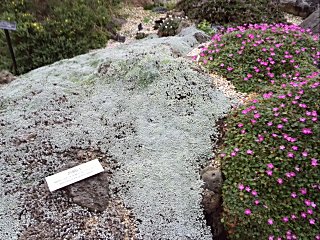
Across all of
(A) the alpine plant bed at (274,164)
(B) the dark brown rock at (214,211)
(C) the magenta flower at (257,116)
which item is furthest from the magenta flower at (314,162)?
(B) the dark brown rock at (214,211)

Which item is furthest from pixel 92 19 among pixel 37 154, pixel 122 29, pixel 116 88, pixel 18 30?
pixel 37 154

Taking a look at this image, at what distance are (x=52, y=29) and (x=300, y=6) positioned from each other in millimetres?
7066

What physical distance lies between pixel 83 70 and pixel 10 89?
3.67 ft

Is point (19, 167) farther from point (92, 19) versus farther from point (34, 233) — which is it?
point (92, 19)

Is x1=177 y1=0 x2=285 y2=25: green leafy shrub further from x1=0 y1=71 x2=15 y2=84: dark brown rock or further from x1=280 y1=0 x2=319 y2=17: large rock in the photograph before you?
x1=0 y1=71 x2=15 y2=84: dark brown rock

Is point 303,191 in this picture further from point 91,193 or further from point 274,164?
point 91,193

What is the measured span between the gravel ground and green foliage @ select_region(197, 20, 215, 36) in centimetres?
205

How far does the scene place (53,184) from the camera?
3.21 meters

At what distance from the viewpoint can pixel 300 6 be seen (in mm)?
9562

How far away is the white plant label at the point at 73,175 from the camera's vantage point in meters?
3.21

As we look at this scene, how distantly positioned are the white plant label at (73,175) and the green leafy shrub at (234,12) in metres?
5.36

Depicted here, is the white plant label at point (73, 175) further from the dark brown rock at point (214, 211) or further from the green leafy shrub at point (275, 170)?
the green leafy shrub at point (275, 170)

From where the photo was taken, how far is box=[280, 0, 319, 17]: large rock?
31.2ft

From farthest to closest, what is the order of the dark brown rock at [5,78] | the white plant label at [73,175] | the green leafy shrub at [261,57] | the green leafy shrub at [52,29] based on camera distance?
1. the green leafy shrub at [52,29]
2. the dark brown rock at [5,78]
3. the green leafy shrub at [261,57]
4. the white plant label at [73,175]
